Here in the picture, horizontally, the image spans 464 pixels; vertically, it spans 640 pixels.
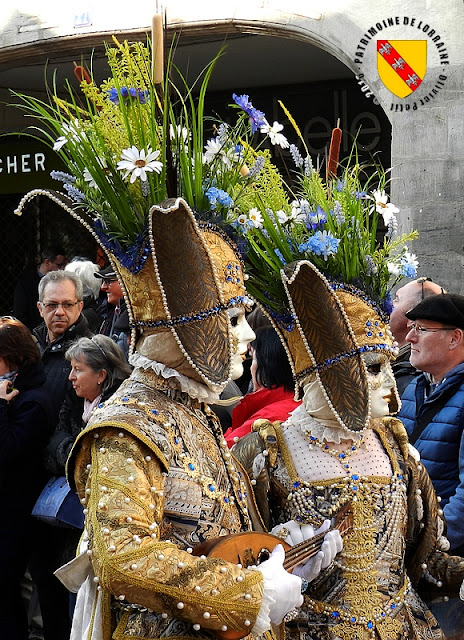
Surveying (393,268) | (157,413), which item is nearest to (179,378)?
(157,413)

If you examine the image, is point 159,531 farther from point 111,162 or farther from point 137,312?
point 111,162

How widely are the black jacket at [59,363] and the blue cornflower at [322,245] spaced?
1936 mm

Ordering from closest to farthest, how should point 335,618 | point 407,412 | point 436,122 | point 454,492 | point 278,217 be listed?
point 335,618, point 278,217, point 454,492, point 407,412, point 436,122

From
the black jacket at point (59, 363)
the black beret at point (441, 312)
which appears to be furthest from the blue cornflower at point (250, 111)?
the black jacket at point (59, 363)

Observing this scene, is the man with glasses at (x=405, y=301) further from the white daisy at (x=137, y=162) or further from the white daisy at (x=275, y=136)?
the white daisy at (x=137, y=162)

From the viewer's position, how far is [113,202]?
262cm

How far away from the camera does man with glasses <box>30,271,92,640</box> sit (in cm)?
454

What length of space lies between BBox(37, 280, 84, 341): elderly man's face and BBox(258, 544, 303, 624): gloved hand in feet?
9.95

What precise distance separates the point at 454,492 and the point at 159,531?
186 centimetres

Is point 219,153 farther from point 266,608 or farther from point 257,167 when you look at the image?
point 266,608

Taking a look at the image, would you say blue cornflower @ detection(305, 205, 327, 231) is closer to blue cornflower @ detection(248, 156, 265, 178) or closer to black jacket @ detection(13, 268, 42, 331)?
blue cornflower @ detection(248, 156, 265, 178)

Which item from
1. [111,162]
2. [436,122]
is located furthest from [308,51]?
[111,162]

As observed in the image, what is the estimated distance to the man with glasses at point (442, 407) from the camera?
12.2 feet

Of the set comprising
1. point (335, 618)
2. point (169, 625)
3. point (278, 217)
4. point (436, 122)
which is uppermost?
point (436, 122)
